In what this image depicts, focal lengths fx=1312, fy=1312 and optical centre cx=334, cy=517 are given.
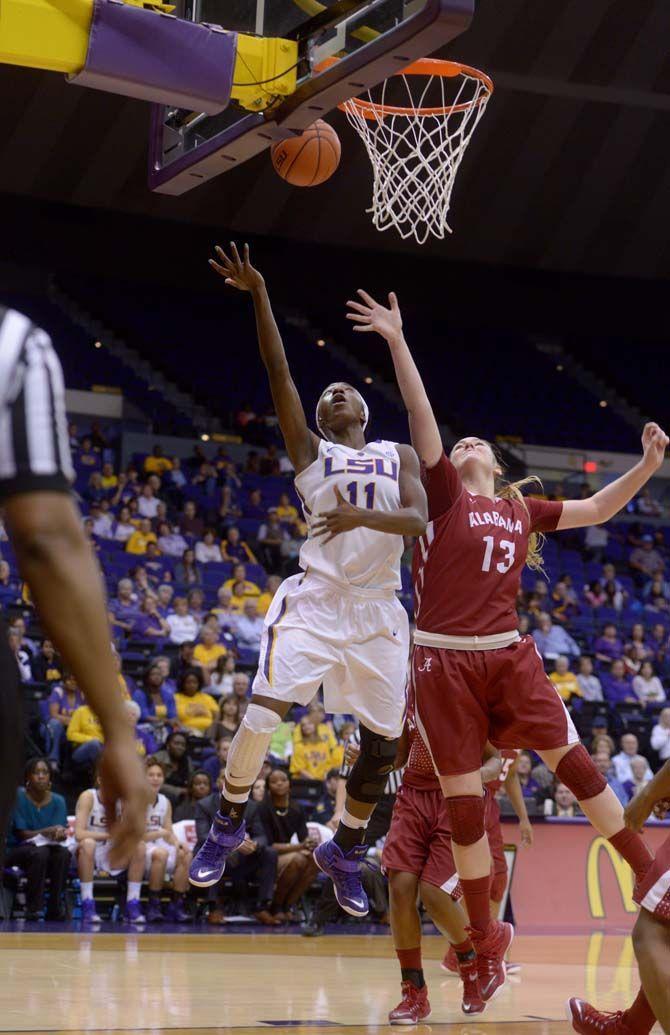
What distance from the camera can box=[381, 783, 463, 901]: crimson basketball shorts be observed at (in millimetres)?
7520

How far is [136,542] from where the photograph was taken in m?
18.2

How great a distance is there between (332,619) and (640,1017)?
91.0 inches

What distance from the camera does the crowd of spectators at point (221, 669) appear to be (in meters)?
12.0

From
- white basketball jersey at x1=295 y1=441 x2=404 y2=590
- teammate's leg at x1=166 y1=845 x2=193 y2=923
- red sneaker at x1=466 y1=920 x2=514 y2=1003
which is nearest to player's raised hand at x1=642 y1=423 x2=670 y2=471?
white basketball jersey at x1=295 y1=441 x2=404 y2=590

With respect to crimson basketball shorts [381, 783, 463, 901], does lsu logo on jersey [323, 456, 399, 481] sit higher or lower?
higher

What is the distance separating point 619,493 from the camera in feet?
22.6

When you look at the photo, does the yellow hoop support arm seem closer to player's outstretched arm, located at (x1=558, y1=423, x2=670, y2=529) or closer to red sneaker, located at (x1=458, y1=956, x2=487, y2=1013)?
player's outstretched arm, located at (x1=558, y1=423, x2=670, y2=529)

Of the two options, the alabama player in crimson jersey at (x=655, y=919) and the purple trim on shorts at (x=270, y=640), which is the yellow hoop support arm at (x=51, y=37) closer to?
the purple trim on shorts at (x=270, y=640)

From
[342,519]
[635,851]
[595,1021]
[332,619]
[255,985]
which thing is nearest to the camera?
[595,1021]

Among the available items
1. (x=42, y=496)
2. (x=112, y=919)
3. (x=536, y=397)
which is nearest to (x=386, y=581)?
(x=42, y=496)

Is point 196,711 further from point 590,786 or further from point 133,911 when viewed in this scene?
point 590,786

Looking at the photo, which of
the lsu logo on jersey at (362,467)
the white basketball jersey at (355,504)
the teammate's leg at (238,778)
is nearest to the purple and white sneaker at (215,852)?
the teammate's leg at (238,778)

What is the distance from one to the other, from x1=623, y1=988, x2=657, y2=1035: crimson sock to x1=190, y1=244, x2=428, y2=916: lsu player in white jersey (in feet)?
5.89

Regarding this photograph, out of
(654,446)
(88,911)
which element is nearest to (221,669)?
(88,911)
